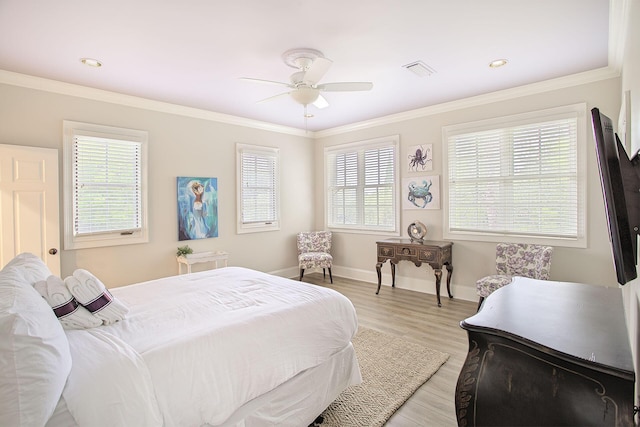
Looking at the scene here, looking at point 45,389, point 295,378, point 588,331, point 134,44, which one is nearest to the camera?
point 45,389

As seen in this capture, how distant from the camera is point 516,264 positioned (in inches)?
154

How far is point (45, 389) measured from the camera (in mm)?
1113

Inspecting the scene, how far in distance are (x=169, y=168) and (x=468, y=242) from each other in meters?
4.33

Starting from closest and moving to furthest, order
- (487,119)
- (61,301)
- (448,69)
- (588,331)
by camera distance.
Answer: (588,331) < (61,301) < (448,69) < (487,119)

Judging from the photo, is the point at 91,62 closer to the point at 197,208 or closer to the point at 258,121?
the point at 197,208

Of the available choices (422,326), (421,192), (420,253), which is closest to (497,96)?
Answer: (421,192)

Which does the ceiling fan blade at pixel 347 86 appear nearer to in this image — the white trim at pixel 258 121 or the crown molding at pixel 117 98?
the white trim at pixel 258 121

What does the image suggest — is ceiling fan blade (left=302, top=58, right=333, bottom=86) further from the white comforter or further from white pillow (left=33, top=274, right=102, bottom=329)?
white pillow (left=33, top=274, right=102, bottom=329)

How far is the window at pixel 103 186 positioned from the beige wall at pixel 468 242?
3293 millimetres

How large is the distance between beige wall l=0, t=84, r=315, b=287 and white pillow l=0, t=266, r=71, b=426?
3042 millimetres

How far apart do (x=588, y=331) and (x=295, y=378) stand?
1.46 m

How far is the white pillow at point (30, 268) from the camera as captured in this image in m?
1.82

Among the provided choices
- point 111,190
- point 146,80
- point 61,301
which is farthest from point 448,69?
point 111,190

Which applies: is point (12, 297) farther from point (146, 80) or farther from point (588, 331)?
point (146, 80)
